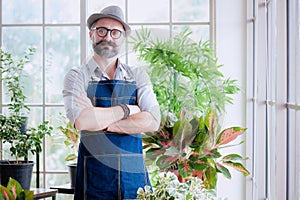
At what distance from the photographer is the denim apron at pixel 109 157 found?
136 inches

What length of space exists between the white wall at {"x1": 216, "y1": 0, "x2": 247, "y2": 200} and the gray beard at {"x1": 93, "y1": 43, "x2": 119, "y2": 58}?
1990 mm

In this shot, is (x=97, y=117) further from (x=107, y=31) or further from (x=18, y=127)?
(x=18, y=127)

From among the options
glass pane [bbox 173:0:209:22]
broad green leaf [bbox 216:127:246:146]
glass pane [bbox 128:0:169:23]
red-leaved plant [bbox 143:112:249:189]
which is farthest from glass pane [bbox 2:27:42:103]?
broad green leaf [bbox 216:127:246:146]

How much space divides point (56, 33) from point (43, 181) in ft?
4.28

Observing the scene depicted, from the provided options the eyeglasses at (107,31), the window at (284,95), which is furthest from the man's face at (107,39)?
the window at (284,95)

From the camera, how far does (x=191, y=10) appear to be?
5559 mm

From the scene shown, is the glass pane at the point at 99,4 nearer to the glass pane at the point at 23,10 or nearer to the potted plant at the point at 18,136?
the glass pane at the point at 23,10

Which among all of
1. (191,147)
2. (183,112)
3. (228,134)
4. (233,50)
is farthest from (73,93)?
(233,50)

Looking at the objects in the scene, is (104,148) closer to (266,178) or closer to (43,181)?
(266,178)

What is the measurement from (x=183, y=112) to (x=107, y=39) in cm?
121

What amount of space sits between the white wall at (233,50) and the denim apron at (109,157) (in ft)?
6.38

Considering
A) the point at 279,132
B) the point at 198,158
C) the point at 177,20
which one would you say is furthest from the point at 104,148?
the point at 177,20

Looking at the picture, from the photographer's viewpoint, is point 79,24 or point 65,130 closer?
point 65,130

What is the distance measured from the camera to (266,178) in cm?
436
